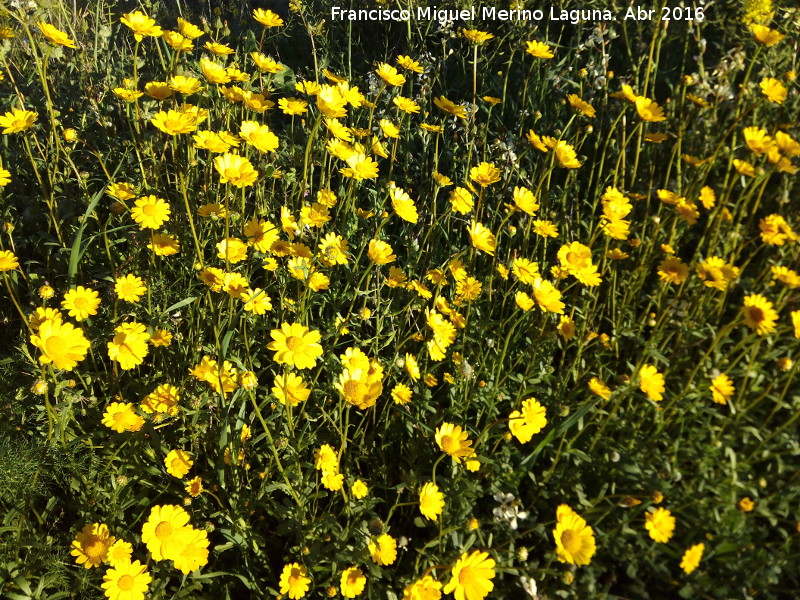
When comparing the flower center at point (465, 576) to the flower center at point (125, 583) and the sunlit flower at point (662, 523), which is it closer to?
the sunlit flower at point (662, 523)

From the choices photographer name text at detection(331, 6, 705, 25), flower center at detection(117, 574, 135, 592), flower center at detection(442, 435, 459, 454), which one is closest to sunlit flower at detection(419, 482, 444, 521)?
flower center at detection(442, 435, 459, 454)

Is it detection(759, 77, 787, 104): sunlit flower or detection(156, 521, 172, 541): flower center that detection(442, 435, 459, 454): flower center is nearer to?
detection(156, 521, 172, 541): flower center

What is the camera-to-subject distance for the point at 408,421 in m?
1.90

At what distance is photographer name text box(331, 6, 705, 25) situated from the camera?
308 centimetres

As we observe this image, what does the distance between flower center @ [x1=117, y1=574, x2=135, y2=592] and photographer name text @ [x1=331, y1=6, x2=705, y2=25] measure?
8.40 ft

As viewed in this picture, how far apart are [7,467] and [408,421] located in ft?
3.69

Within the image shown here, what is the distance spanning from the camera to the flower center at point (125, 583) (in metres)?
1.51

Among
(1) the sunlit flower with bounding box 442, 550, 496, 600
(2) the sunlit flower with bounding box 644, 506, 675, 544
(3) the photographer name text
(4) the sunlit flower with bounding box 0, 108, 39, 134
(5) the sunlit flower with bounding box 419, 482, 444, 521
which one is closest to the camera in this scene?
(1) the sunlit flower with bounding box 442, 550, 496, 600

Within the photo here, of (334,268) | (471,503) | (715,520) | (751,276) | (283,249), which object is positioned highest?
(283,249)

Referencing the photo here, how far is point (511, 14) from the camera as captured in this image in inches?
130

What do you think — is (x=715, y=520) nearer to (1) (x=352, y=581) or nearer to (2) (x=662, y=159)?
(1) (x=352, y=581)

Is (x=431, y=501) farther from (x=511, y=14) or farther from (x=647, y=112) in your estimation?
(x=511, y=14)

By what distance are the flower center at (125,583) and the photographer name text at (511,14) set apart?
256 centimetres

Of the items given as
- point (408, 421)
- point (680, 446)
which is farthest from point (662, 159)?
point (408, 421)
